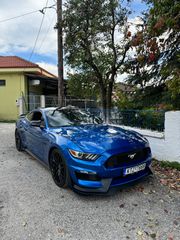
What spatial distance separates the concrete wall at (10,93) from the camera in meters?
14.9

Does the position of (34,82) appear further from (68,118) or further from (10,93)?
(68,118)

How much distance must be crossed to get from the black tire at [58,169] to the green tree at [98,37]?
3613mm

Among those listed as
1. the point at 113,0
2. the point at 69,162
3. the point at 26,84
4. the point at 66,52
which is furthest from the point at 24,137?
the point at 26,84

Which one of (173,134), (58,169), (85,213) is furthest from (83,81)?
(85,213)

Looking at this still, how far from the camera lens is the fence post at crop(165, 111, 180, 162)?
4.82 m

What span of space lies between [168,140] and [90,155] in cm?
256

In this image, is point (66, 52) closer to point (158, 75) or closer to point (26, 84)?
point (158, 75)

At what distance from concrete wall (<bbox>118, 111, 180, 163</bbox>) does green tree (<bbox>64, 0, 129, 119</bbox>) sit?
2.26m

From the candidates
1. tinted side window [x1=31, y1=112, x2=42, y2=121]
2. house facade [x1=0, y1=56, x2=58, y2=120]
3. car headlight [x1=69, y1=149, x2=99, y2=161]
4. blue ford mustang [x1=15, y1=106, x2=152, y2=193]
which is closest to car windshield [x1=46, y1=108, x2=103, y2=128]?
blue ford mustang [x1=15, y1=106, x2=152, y2=193]

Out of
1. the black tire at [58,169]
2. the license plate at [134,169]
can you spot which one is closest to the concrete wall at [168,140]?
the license plate at [134,169]

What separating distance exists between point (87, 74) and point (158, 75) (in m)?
4.06

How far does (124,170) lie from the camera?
131 inches

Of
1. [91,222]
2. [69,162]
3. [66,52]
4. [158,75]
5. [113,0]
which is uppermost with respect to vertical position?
[113,0]

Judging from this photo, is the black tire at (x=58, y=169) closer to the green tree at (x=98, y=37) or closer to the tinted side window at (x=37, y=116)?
the tinted side window at (x=37, y=116)
